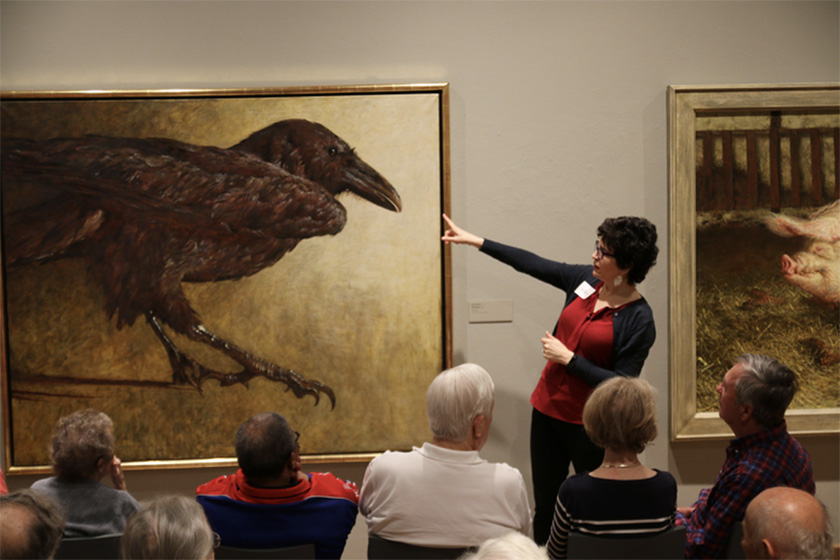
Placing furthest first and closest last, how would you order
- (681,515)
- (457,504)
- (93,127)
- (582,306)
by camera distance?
(93,127) → (582,306) → (681,515) → (457,504)

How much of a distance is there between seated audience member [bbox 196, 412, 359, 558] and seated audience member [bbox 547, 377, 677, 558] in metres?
0.63

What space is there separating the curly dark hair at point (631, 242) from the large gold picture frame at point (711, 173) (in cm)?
67

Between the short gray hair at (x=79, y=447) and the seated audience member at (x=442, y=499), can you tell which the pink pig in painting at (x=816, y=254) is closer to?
the seated audience member at (x=442, y=499)

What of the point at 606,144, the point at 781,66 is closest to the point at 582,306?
the point at 606,144

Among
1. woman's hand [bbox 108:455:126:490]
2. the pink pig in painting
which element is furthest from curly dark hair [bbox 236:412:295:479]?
the pink pig in painting

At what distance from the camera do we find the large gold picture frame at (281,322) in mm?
3400

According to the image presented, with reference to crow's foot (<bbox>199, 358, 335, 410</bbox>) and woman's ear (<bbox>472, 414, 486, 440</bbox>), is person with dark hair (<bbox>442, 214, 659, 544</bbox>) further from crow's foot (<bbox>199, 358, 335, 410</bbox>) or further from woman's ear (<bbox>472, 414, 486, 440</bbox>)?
crow's foot (<bbox>199, 358, 335, 410</bbox>)

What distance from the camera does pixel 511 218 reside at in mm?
3521

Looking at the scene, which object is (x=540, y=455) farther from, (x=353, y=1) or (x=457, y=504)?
(x=353, y=1)

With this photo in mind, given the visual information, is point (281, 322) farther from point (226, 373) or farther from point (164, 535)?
point (164, 535)

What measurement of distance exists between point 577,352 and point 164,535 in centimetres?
192

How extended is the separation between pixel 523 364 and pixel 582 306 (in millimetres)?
613

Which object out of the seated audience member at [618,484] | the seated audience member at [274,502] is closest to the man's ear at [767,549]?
the seated audience member at [618,484]

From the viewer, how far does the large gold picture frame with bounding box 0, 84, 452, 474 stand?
340 centimetres
